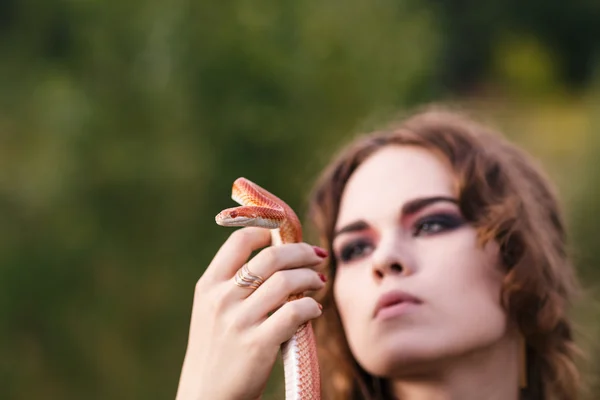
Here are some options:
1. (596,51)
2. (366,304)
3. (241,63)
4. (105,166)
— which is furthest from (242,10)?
(596,51)

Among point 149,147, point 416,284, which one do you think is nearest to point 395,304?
point 416,284

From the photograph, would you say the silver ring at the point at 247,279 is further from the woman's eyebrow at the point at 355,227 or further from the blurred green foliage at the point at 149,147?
the blurred green foliage at the point at 149,147

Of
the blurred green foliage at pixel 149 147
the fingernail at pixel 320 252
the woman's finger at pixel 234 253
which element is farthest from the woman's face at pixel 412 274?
the blurred green foliage at pixel 149 147

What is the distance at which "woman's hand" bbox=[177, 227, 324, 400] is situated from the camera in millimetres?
1394

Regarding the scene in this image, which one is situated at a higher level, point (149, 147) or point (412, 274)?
A: point (149, 147)

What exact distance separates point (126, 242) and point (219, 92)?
1.14 metres

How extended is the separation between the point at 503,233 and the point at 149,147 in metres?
3.06

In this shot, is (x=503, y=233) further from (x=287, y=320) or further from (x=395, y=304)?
(x=287, y=320)

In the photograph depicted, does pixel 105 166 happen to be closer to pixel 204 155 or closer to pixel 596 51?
pixel 204 155

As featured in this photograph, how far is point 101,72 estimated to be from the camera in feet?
15.9

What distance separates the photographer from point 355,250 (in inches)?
70.2

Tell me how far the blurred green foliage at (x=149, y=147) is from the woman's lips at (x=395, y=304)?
245 cm

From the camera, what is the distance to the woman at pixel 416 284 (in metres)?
1.43

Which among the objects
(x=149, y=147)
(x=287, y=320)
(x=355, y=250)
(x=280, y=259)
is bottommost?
(x=287, y=320)
